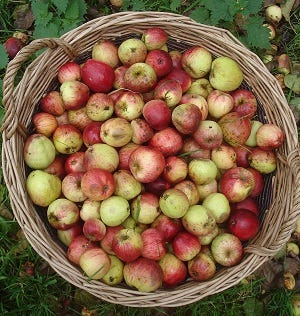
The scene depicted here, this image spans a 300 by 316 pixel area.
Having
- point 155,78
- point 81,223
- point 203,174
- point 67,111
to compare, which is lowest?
point 81,223

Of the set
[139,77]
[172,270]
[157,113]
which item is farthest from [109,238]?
[139,77]

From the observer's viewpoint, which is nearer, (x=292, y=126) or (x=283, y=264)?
(x=292, y=126)

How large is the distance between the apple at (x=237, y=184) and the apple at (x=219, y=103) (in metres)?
0.40

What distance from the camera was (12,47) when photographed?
141 inches

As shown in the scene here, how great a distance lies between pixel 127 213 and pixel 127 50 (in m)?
1.12

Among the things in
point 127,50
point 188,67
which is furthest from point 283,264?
point 127,50

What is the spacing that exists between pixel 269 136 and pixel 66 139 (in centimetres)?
133

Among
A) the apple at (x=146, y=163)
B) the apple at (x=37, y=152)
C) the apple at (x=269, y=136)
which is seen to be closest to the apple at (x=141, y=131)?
the apple at (x=146, y=163)

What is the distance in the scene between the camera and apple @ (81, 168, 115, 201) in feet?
8.30

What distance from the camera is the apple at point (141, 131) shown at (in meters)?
2.78

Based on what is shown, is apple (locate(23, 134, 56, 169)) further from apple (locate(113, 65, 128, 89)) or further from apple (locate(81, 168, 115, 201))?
apple (locate(113, 65, 128, 89))

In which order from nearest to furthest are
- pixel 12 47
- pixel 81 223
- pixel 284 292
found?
pixel 81 223
pixel 284 292
pixel 12 47

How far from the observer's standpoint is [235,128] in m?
2.84

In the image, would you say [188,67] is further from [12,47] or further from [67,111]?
[12,47]
